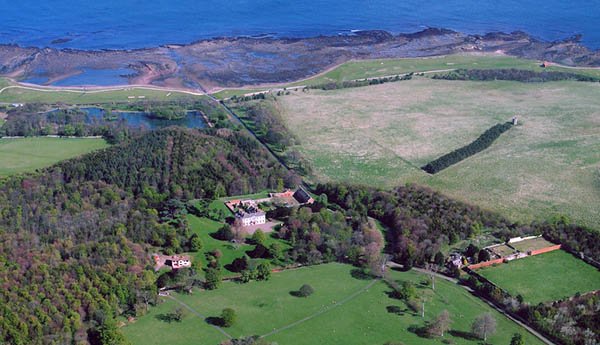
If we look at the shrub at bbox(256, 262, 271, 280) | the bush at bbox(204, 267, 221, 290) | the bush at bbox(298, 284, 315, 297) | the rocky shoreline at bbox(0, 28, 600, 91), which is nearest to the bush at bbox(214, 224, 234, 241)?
the shrub at bbox(256, 262, 271, 280)

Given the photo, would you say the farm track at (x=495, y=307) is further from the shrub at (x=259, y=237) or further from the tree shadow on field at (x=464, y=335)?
the shrub at (x=259, y=237)

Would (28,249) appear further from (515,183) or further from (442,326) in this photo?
(515,183)

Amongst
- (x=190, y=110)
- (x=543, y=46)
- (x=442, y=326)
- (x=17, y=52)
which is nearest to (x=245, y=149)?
(x=190, y=110)

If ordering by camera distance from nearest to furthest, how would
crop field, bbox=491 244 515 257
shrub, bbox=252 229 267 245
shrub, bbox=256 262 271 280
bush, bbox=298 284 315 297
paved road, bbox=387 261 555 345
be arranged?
paved road, bbox=387 261 555 345 → bush, bbox=298 284 315 297 → shrub, bbox=256 262 271 280 → crop field, bbox=491 244 515 257 → shrub, bbox=252 229 267 245

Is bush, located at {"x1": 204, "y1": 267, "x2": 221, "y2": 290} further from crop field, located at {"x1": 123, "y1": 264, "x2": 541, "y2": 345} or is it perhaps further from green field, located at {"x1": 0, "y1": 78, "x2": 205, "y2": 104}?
green field, located at {"x1": 0, "y1": 78, "x2": 205, "y2": 104}

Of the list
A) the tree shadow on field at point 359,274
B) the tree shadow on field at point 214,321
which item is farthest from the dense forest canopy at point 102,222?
the tree shadow on field at point 359,274
